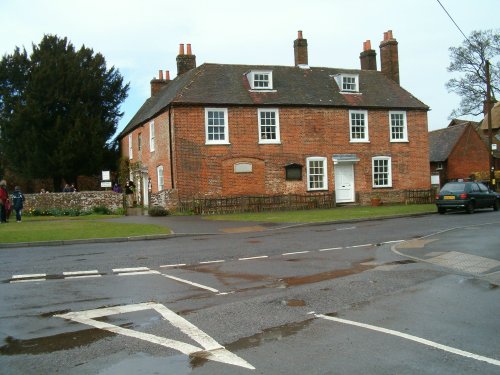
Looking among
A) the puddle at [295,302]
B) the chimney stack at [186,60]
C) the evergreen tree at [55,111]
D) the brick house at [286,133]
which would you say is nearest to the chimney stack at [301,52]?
the brick house at [286,133]

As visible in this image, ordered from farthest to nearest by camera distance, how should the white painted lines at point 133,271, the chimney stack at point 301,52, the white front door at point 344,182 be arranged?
the chimney stack at point 301,52 → the white front door at point 344,182 → the white painted lines at point 133,271

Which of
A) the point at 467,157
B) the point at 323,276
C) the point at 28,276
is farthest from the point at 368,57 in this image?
the point at 28,276

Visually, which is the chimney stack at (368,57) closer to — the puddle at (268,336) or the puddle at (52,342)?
the puddle at (268,336)

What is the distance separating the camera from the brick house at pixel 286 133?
27891 millimetres

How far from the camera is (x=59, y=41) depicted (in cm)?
3762

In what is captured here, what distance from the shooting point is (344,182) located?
103ft

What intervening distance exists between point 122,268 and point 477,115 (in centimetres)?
5187

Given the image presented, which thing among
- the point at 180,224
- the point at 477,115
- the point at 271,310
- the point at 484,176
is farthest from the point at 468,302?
the point at 477,115

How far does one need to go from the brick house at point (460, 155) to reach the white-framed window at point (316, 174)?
20959mm

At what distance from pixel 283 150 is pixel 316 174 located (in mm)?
2695

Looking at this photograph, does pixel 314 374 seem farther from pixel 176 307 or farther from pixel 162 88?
pixel 162 88

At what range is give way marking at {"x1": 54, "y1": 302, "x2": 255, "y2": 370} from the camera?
17.0 feet

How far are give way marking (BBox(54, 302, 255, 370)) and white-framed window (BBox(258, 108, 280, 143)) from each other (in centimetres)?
2229

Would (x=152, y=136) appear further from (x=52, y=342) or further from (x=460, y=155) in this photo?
(x=460, y=155)
